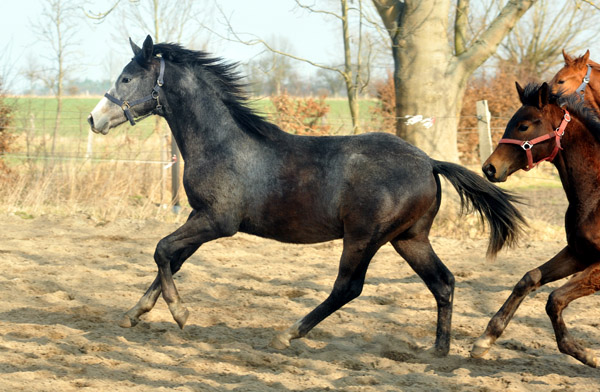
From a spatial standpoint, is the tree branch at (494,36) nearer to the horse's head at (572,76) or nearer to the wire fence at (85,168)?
the wire fence at (85,168)

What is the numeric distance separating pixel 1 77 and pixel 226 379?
855 cm

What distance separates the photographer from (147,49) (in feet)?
15.5

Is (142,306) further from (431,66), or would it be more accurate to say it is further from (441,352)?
(431,66)

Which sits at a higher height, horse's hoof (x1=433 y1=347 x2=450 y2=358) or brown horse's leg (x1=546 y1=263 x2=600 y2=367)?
brown horse's leg (x1=546 y1=263 x2=600 y2=367)

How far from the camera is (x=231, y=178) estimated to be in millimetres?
4602

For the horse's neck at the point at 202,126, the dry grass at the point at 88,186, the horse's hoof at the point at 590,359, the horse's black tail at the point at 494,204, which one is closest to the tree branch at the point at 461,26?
the dry grass at the point at 88,186

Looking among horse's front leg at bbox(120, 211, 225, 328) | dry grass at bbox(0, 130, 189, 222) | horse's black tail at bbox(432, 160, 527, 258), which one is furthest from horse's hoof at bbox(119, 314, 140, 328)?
dry grass at bbox(0, 130, 189, 222)

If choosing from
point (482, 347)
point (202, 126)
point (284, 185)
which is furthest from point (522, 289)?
point (202, 126)

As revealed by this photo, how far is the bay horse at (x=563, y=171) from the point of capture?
409 cm

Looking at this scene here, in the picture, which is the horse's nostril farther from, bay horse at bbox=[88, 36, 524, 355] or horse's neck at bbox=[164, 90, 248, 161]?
horse's neck at bbox=[164, 90, 248, 161]

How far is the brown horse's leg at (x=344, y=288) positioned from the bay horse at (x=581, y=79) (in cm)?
270

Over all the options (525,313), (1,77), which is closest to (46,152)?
(1,77)

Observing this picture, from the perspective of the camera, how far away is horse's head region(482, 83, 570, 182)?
4250mm

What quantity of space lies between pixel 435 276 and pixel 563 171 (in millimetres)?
1087
